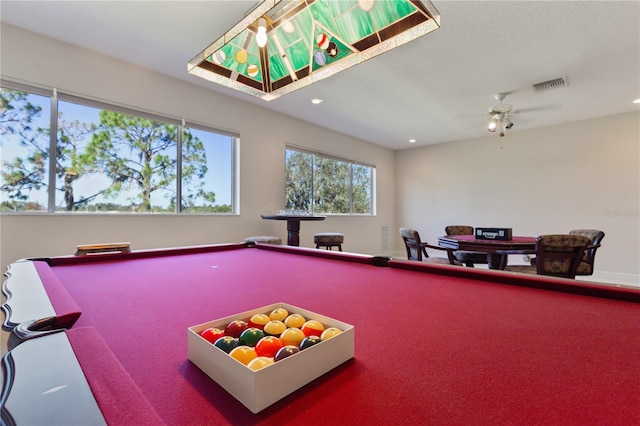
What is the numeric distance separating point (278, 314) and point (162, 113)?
3469 millimetres

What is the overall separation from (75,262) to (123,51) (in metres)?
2.33

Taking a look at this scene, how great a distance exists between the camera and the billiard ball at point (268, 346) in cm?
58

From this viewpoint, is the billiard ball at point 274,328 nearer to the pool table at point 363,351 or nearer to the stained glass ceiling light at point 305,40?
the pool table at point 363,351

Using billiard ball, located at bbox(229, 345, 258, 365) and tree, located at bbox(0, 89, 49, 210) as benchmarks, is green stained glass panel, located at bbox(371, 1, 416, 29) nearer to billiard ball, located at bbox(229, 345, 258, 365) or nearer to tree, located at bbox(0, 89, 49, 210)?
billiard ball, located at bbox(229, 345, 258, 365)

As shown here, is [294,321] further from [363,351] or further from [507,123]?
[507,123]

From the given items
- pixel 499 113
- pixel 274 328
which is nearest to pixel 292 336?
pixel 274 328

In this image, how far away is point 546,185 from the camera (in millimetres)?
5250

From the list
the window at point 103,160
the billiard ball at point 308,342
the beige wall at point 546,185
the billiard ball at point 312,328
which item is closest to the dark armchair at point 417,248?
the window at point 103,160

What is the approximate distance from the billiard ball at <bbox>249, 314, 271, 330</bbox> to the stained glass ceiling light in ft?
4.85

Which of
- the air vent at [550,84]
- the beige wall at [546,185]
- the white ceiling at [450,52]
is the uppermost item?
the white ceiling at [450,52]

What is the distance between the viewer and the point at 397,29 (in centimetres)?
170

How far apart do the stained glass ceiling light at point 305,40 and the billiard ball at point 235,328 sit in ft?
4.92

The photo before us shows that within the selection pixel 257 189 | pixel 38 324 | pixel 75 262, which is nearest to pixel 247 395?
pixel 38 324

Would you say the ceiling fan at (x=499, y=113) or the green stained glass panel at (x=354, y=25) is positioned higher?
the ceiling fan at (x=499, y=113)
